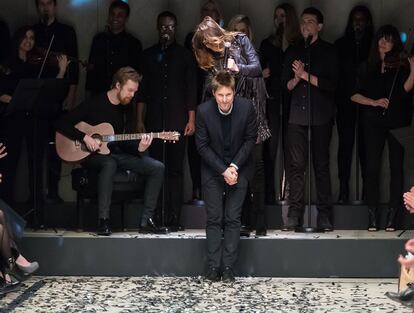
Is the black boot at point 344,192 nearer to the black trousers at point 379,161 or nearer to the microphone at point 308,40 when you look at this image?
the black trousers at point 379,161

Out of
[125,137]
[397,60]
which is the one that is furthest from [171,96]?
[397,60]

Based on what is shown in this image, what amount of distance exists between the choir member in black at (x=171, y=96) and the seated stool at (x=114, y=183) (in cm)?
31

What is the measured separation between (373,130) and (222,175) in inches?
60.7

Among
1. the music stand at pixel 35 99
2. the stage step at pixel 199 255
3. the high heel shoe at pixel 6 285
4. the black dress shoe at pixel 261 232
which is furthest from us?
the black dress shoe at pixel 261 232

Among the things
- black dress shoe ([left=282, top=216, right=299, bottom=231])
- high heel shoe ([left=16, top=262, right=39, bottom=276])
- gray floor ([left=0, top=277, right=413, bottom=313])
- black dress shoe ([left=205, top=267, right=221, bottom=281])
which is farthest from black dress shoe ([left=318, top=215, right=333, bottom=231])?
high heel shoe ([left=16, top=262, right=39, bottom=276])

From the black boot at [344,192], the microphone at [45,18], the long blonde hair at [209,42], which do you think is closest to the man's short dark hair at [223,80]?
the long blonde hair at [209,42]

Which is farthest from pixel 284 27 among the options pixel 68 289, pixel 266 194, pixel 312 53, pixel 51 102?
pixel 68 289

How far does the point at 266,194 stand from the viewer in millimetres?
8977

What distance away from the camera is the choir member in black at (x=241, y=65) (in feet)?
25.2

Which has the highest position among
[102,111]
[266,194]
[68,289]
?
[102,111]

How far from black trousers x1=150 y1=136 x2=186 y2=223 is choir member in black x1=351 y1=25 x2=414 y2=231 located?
4.61 ft

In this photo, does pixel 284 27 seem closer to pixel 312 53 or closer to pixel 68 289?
pixel 312 53

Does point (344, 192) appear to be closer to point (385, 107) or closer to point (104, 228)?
point (385, 107)

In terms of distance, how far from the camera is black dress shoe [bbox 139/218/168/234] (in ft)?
27.1
